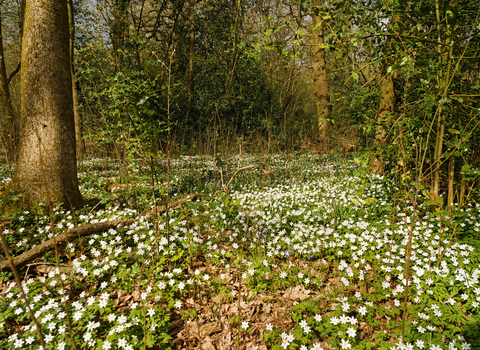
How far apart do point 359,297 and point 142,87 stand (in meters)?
3.36

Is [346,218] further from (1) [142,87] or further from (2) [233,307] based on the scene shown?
(1) [142,87]

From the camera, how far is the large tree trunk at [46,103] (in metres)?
3.82

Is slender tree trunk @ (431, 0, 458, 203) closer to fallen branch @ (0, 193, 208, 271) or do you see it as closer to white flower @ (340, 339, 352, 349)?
white flower @ (340, 339, 352, 349)

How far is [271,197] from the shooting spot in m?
5.14

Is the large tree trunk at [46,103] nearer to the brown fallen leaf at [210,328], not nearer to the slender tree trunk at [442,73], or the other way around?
the brown fallen leaf at [210,328]

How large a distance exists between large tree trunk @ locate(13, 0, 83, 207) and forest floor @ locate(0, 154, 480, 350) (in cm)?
50

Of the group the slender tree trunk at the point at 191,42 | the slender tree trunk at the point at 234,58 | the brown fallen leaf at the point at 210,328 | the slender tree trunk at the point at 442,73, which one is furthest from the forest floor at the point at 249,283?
the slender tree trunk at the point at 191,42

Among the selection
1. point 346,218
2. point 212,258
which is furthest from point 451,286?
Answer: point 212,258

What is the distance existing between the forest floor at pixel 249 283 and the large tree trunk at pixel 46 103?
498 millimetres

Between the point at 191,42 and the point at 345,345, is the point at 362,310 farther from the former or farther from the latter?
the point at 191,42

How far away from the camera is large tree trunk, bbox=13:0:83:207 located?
3.82m

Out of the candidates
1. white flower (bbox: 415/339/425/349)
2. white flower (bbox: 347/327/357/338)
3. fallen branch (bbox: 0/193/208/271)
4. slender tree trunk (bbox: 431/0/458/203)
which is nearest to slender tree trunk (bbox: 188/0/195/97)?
fallen branch (bbox: 0/193/208/271)

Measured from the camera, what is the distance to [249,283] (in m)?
2.91

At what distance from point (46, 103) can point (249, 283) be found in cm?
423
